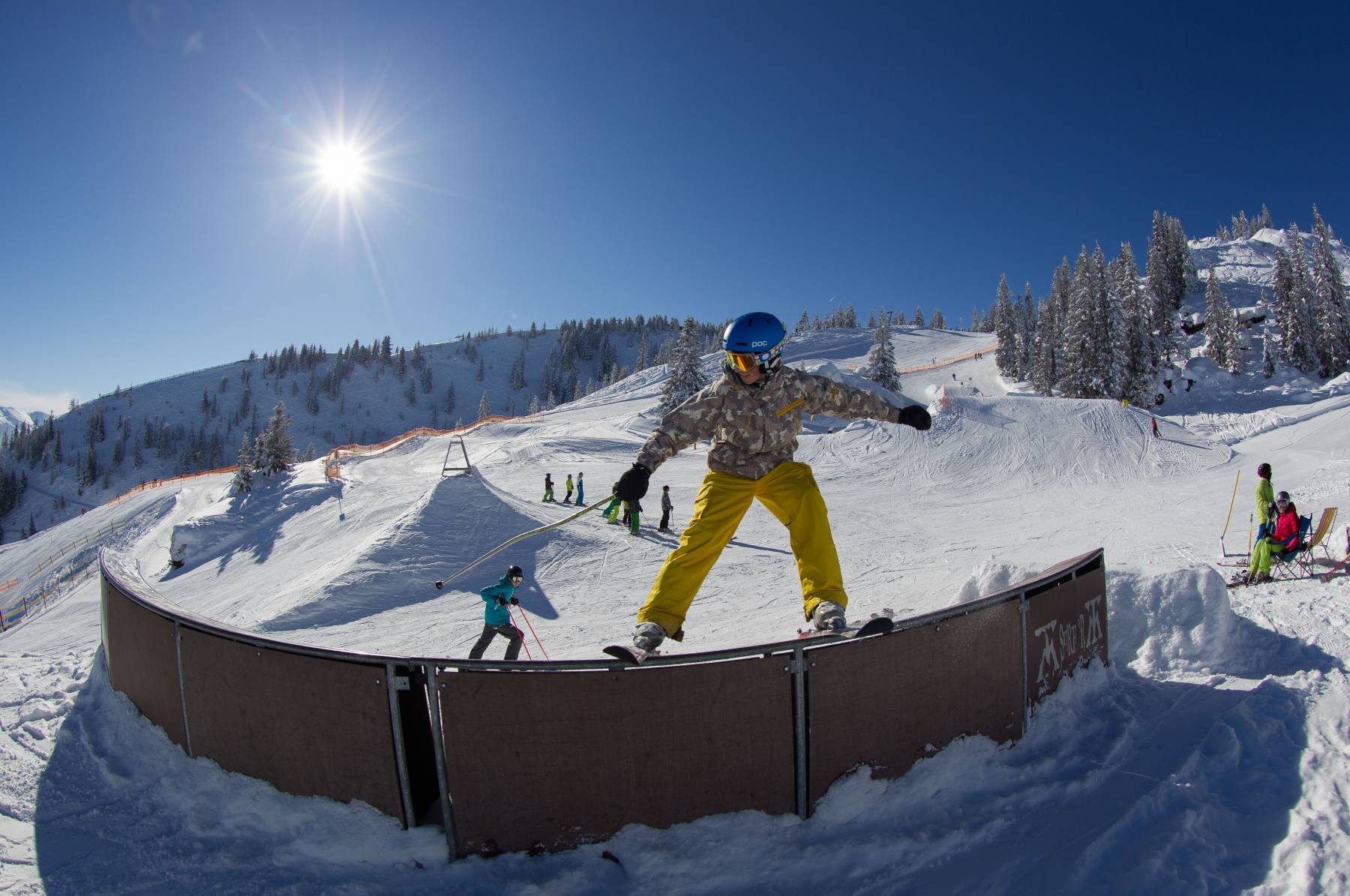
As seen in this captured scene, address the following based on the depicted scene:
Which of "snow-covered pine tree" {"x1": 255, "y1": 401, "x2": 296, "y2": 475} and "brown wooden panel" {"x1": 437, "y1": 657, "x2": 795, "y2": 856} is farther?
"snow-covered pine tree" {"x1": 255, "y1": 401, "x2": 296, "y2": 475}

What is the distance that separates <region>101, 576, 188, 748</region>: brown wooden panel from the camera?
3.55 metres

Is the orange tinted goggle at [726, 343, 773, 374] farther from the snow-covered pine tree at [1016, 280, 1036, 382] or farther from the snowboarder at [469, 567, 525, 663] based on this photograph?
the snow-covered pine tree at [1016, 280, 1036, 382]

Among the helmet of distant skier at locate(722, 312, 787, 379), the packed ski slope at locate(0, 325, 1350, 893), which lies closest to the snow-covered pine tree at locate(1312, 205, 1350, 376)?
the packed ski slope at locate(0, 325, 1350, 893)

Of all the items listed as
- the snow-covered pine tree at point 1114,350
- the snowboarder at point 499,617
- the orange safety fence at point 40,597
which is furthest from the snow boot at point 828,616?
the snow-covered pine tree at point 1114,350

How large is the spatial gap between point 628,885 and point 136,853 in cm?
238

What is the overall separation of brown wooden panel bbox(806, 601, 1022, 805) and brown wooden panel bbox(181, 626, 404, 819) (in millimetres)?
1969

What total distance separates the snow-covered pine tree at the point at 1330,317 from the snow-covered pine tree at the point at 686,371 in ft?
165

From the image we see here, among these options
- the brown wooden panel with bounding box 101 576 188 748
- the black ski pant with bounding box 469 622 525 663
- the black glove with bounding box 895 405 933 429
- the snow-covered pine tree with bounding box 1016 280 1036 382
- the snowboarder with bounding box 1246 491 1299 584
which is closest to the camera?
the brown wooden panel with bounding box 101 576 188 748

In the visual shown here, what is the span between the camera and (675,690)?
2.57 meters

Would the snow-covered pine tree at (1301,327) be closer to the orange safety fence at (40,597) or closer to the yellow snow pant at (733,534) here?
the yellow snow pant at (733,534)

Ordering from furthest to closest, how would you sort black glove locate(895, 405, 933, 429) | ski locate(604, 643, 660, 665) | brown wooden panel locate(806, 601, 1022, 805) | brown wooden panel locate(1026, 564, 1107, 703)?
black glove locate(895, 405, 933, 429) < brown wooden panel locate(1026, 564, 1107, 703) < brown wooden panel locate(806, 601, 1022, 805) < ski locate(604, 643, 660, 665)

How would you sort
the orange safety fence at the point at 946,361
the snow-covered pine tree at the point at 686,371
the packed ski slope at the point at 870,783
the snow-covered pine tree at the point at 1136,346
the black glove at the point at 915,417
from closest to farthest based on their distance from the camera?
1. the packed ski slope at the point at 870,783
2. the black glove at the point at 915,417
3. the snow-covered pine tree at the point at 1136,346
4. the snow-covered pine tree at the point at 686,371
5. the orange safety fence at the point at 946,361

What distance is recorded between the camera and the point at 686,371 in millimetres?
45938

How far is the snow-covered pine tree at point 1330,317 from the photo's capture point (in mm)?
47719
